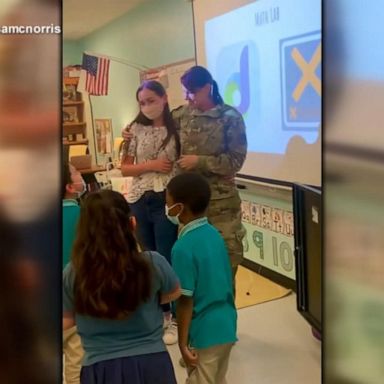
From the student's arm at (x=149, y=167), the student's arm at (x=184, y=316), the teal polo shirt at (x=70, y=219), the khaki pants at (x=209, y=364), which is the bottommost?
the khaki pants at (x=209, y=364)

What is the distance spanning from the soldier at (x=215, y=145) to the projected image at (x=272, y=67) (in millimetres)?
429

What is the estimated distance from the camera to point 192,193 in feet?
4.39

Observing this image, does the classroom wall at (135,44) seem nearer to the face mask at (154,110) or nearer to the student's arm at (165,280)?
the face mask at (154,110)

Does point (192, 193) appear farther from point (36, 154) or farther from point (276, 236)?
point (276, 236)

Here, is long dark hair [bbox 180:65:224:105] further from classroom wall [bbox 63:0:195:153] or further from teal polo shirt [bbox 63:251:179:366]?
classroom wall [bbox 63:0:195:153]

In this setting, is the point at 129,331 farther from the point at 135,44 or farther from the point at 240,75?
the point at 135,44

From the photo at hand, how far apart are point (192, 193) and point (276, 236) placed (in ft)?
4.34

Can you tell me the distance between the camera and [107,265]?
106cm

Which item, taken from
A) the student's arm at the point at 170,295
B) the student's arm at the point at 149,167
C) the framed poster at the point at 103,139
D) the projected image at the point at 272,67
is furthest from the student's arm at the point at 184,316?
the framed poster at the point at 103,139

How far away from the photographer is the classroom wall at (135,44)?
3225mm

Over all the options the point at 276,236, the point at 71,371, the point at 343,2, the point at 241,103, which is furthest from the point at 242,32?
the point at 343,2

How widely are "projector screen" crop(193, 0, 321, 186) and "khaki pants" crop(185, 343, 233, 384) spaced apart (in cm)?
86

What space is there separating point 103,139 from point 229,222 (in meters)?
2.70

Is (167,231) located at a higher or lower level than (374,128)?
lower
